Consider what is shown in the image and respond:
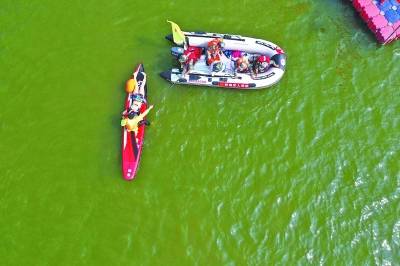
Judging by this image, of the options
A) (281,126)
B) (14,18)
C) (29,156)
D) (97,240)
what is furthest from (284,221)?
(14,18)

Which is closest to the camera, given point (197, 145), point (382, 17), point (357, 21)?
point (197, 145)

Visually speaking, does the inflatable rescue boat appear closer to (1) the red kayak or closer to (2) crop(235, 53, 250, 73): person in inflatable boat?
(2) crop(235, 53, 250, 73): person in inflatable boat

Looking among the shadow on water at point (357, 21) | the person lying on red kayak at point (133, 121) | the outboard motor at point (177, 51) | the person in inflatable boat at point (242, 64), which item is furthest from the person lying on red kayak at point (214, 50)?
the shadow on water at point (357, 21)

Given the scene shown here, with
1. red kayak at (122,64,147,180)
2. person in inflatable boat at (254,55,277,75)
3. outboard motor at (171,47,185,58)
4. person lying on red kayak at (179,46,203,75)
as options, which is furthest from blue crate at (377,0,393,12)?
red kayak at (122,64,147,180)

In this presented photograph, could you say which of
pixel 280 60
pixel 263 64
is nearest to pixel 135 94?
pixel 263 64

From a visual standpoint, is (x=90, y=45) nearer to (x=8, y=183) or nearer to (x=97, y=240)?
(x=8, y=183)

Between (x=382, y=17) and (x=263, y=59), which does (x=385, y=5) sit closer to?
(x=382, y=17)
